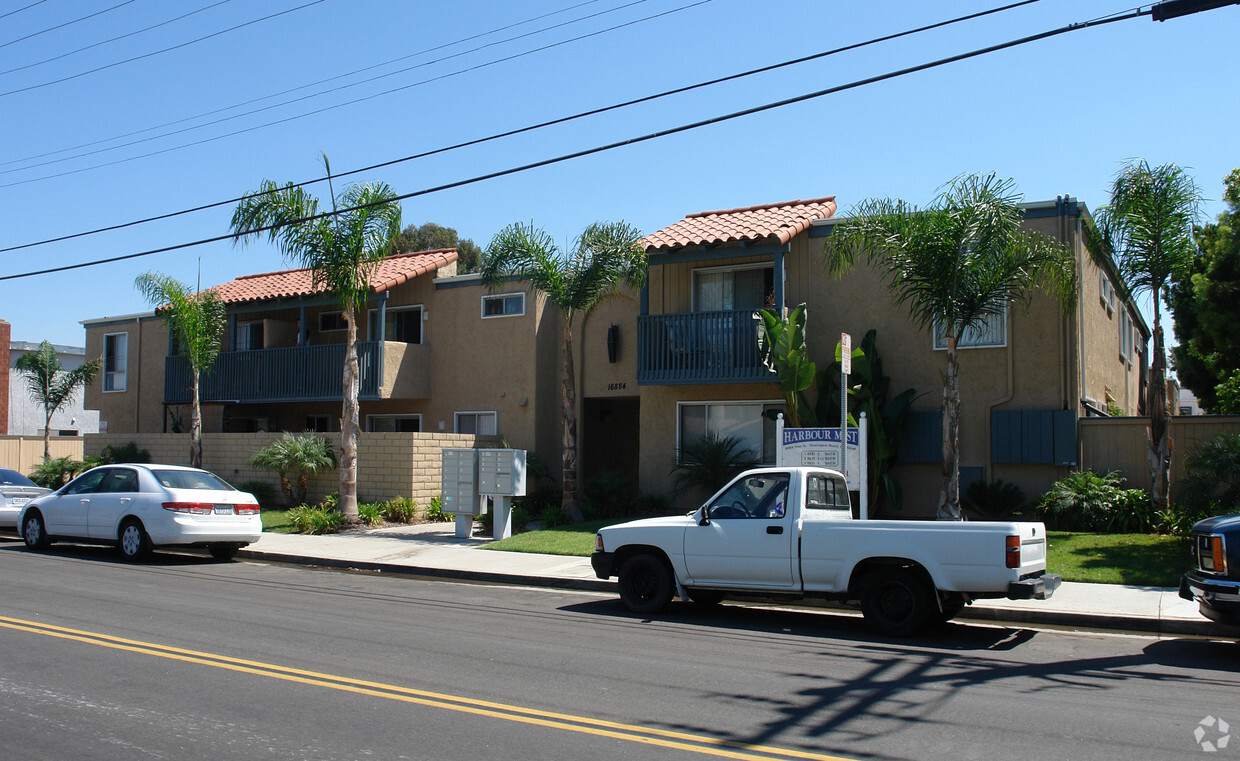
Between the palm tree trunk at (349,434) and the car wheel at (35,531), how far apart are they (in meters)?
5.11

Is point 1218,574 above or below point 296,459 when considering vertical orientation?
below

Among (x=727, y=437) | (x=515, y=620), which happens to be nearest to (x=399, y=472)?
(x=727, y=437)

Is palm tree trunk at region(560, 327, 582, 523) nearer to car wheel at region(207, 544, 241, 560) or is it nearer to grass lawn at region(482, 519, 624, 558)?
grass lawn at region(482, 519, 624, 558)

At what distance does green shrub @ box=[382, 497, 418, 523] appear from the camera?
67.4ft

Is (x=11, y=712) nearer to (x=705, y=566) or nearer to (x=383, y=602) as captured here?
(x=383, y=602)

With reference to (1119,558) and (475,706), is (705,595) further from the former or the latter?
(1119,558)

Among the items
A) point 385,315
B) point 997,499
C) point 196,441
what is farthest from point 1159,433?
point 196,441

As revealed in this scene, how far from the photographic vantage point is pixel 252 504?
15.8 metres

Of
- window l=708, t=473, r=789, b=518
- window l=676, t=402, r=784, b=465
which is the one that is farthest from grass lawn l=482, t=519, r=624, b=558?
window l=708, t=473, r=789, b=518

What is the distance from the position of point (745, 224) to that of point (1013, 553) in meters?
11.8

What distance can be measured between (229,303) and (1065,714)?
24.5 metres

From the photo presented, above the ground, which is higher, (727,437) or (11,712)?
(727,437)

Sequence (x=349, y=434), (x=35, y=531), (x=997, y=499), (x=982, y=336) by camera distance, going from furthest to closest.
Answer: (x=349, y=434) → (x=982, y=336) → (x=997, y=499) → (x=35, y=531)

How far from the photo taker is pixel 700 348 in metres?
19.8
